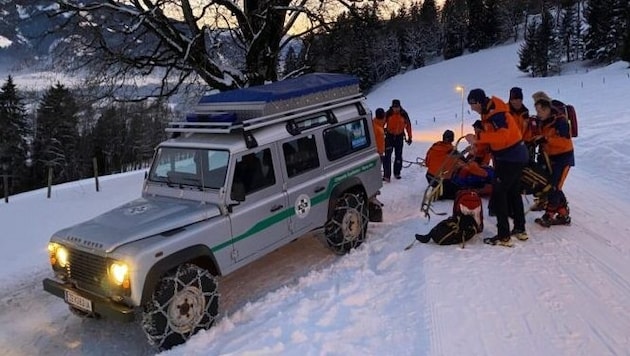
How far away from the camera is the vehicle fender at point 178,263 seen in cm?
498

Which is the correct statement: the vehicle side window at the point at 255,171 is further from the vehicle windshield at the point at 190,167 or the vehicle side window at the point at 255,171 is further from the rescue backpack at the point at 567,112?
the rescue backpack at the point at 567,112

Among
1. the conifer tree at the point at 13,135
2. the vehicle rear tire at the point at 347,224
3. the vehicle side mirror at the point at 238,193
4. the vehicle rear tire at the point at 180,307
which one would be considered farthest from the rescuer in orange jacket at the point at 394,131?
the conifer tree at the point at 13,135

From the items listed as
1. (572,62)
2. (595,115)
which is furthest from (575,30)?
(595,115)

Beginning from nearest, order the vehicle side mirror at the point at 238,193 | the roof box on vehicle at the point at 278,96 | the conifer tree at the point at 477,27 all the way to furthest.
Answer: the vehicle side mirror at the point at 238,193 < the roof box on vehicle at the point at 278,96 < the conifer tree at the point at 477,27

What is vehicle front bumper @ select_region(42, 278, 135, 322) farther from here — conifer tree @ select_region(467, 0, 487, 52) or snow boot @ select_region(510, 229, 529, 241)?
conifer tree @ select_region(467, 0, 487, 52)

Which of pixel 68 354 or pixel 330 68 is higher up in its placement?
pixel 330 68

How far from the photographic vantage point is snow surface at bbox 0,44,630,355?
4.70 m

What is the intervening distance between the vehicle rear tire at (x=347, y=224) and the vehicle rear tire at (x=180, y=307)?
232cm

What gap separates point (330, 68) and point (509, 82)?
45.1 m

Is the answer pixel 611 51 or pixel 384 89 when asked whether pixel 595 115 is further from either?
pixel 384 89

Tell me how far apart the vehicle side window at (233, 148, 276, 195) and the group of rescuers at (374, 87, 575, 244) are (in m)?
2.80

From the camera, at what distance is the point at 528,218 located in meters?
8.18

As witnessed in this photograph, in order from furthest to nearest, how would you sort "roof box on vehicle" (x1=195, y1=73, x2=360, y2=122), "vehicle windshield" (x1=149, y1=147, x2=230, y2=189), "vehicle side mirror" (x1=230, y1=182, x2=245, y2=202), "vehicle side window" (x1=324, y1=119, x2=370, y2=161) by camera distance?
"vehicle side window" (x1=324, y1=119, x2=370, y2=161)
"roof box on vehicle" (x1=195, y1=73, x2=360, y2=122)
"vehicle windshield" (x1=149, y1=147, x2=230, y2=189)
"vehicle side mirror" (x1=230, y1=182, x2=245, y2=202)

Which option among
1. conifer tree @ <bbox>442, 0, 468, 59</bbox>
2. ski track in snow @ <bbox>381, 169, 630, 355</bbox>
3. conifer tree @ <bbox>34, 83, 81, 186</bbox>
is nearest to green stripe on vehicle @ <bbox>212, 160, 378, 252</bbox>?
ski track in snow @ <bbox>381, 169, 630, 355</bbox>
